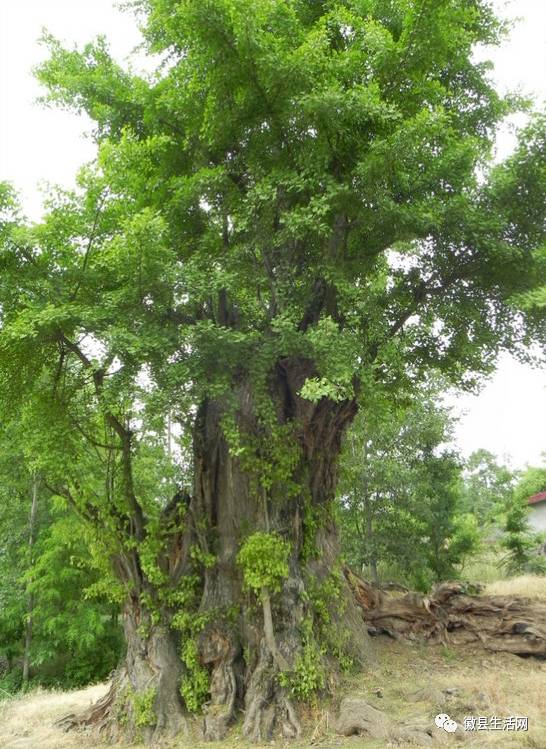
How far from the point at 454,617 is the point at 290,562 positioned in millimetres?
4021

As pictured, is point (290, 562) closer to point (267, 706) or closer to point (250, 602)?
point (250, 602)

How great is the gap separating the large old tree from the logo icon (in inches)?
56.4

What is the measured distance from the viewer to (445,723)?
621 cm

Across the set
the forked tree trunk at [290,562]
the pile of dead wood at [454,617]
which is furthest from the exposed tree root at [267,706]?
the pile of dead wood at [454,617]

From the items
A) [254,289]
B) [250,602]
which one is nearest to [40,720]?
[250,602]

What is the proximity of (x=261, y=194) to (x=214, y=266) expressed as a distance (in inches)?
43.1

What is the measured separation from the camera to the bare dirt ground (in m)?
6.06

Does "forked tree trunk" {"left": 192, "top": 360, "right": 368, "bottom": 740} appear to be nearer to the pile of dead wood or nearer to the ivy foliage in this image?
the ivy foliage

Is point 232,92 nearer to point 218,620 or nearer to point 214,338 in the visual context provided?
point 214,338

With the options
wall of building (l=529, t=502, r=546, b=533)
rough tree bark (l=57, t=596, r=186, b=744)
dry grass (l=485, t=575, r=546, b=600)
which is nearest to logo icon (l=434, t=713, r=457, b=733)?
rough tree bark (l=57, t=596, r=186, b=744)

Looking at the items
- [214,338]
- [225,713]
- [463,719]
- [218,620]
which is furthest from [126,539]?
[463,719]

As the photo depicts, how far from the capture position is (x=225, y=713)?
277 inches

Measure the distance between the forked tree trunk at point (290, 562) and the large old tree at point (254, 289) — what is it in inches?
1.3

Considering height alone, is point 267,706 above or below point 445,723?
above
